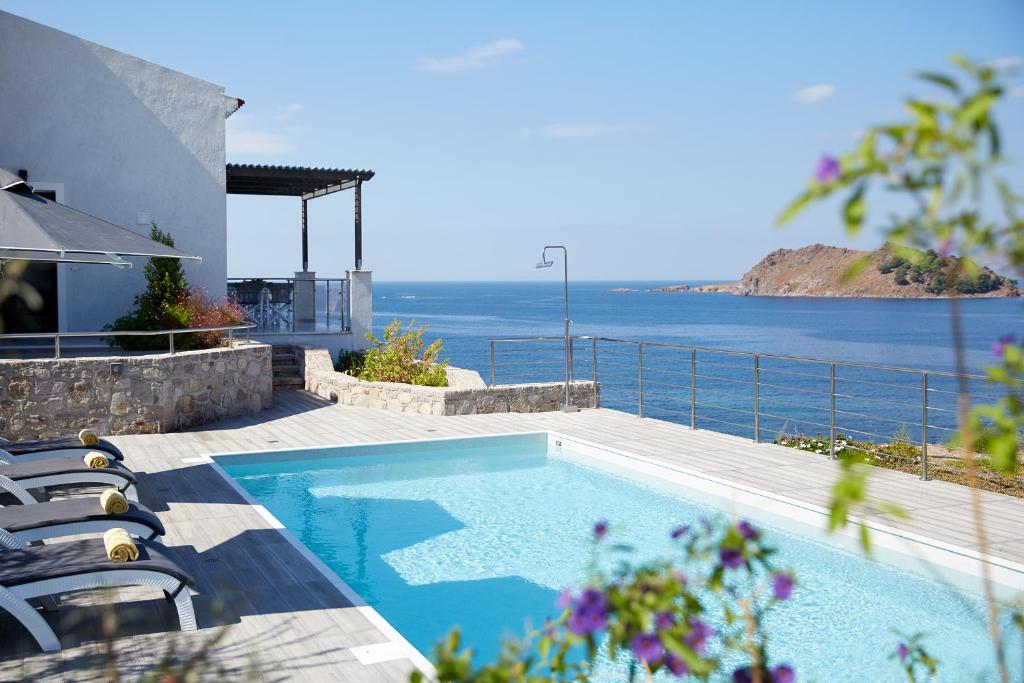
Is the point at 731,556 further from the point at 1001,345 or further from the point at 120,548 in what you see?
the point at 120,548

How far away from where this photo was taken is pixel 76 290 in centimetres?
1420

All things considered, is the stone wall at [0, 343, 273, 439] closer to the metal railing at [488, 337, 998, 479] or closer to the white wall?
the white wall

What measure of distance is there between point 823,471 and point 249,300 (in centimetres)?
1170

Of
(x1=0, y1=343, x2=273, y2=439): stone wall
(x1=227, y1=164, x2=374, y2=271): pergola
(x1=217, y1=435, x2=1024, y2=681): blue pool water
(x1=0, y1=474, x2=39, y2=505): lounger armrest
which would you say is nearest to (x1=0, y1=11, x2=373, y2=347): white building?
(x1=227, y1=164, x2=374, y2=271): pergola

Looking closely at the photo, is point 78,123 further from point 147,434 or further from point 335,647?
point 335,647

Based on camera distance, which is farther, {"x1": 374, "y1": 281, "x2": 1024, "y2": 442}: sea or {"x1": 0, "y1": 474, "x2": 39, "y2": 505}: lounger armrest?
{"x1": 374, "y1": 281, "x2": 1024, "y2": 442}: sea

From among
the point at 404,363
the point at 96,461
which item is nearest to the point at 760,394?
the point at 404,363

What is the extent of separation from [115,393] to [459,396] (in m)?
4.39

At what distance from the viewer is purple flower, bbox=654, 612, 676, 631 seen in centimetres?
187

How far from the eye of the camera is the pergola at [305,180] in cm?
1659

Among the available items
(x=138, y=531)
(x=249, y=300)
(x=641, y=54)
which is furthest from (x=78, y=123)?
(x=641, y=54)

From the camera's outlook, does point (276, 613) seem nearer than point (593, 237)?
Yes

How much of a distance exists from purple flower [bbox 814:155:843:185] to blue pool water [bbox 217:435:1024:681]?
2.94 meters

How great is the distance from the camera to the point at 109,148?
574 inches
